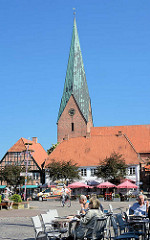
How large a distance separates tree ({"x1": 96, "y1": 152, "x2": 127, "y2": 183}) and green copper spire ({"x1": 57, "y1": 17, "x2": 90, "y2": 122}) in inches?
829

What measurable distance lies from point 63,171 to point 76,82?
80.3 feet

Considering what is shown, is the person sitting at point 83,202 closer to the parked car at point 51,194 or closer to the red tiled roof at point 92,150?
the parked car at point 51,194

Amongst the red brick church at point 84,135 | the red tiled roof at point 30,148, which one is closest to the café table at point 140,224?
the red brick church at point 84,135

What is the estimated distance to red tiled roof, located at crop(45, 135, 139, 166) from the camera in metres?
59.6

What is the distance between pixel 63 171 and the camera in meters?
55.2

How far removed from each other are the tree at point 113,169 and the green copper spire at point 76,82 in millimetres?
21065

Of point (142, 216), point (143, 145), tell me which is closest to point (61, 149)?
point (143, 145)

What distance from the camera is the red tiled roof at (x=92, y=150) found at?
196ft

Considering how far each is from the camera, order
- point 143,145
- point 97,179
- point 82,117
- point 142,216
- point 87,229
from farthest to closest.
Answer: point 82,117, point 143,145, point 97,179, point 142,216, point 87,229

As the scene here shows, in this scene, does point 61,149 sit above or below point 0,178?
above

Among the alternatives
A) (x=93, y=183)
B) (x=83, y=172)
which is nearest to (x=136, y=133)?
(x=83, y=172)

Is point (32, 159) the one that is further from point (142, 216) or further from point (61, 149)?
point (142, 216)

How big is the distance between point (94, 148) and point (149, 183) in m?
9.44

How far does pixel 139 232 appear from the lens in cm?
1043
